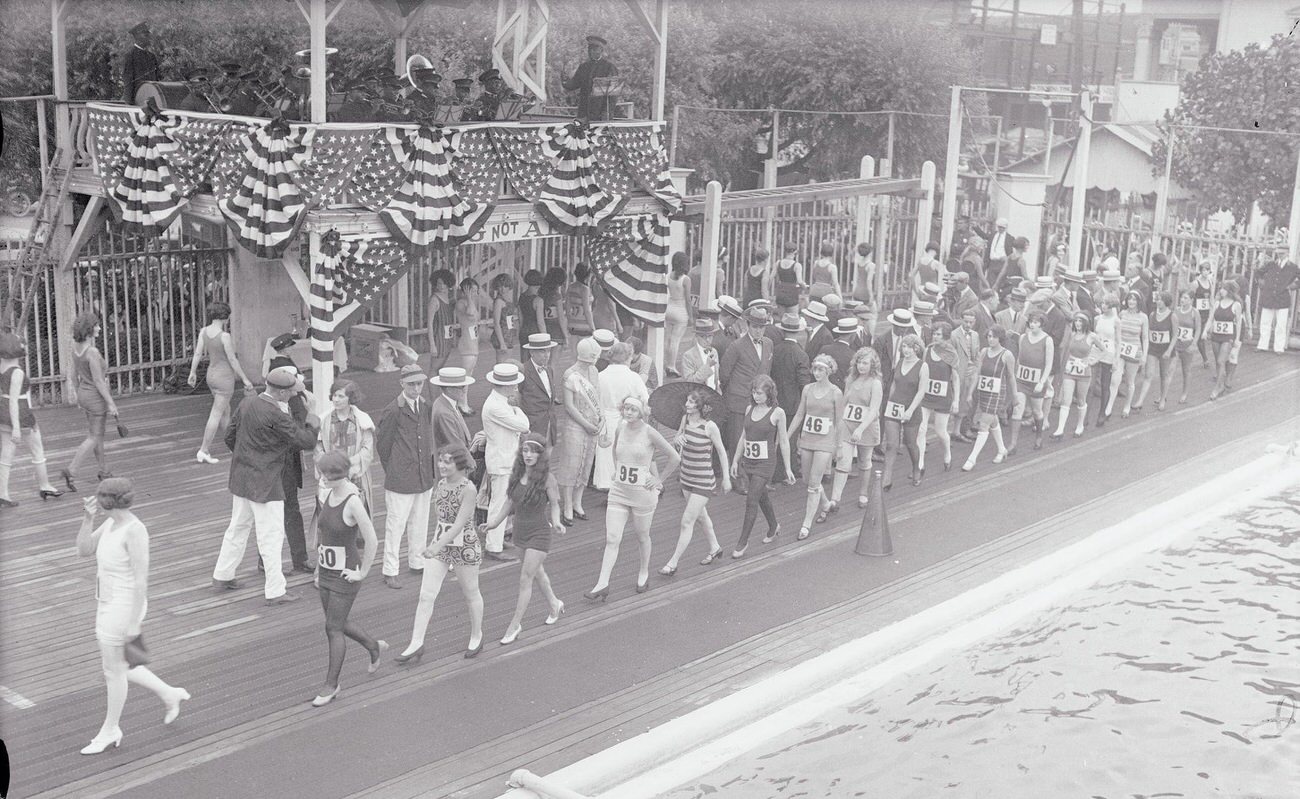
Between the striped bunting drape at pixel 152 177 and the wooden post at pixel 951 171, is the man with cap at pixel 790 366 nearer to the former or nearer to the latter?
the striped bunting drape at pixel 152 177

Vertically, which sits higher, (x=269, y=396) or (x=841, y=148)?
(x=841, y=148)

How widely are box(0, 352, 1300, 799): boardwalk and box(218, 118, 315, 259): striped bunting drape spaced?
2.42m

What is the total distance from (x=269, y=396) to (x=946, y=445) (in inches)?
292

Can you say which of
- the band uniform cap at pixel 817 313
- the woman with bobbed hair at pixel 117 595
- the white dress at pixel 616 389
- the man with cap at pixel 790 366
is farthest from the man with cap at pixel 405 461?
the band uniform cap at pixel 817 313

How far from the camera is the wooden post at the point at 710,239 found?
61.4 ft

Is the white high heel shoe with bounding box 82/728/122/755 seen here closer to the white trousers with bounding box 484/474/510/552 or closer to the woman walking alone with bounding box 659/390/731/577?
the white trousers with bounding box 484/474/510/552

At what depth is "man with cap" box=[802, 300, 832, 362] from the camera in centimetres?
1345

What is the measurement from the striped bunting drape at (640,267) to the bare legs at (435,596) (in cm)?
787

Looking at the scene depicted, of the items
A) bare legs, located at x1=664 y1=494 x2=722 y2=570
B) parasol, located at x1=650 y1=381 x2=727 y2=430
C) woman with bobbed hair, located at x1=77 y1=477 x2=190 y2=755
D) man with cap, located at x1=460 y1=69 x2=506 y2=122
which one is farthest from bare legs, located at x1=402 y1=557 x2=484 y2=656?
man with cap, located at x1=460 y1=69 x2=506 y2=122

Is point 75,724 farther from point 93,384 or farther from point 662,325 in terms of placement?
point 662,325

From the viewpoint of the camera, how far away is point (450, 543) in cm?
857

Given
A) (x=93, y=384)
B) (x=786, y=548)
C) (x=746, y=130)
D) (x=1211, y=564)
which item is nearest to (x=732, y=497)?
(x=786, y=548)

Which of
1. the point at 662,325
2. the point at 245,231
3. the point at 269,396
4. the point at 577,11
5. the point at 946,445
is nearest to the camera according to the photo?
the point at 269,396

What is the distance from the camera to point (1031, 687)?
995cm
